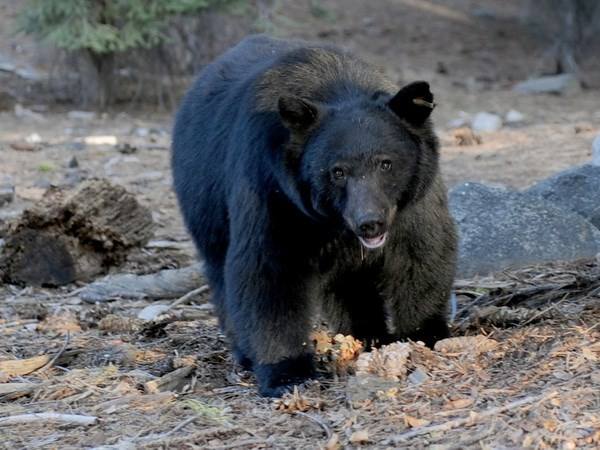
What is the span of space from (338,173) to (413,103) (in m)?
0.46

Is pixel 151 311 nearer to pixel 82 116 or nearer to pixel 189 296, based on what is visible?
pixel 189 296

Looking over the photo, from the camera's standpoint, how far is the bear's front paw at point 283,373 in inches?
213

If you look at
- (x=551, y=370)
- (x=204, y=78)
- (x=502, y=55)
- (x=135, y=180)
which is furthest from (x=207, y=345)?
(x=502, y=55)

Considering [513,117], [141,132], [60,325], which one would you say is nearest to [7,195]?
[60,325]

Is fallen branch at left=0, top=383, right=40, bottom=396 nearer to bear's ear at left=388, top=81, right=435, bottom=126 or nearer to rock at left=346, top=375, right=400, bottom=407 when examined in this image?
rock at left=346, top=375, right=400, bottom=407

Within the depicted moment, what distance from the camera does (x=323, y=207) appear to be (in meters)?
5.13

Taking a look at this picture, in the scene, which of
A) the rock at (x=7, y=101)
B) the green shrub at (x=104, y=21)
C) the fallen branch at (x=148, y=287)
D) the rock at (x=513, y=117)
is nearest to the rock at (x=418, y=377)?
the fallen branch at (x=148, y=287)

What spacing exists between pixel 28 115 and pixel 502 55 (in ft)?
27.3

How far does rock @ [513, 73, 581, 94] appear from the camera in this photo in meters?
16.6

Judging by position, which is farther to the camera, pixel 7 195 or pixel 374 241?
pixel 7 195

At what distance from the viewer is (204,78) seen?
673cm

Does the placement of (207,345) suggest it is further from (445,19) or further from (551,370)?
(445,19)

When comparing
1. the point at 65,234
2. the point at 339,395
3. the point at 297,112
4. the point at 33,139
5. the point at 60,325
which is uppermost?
the point at 297,112

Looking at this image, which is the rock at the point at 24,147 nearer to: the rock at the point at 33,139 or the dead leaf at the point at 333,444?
the rock at the point at 33,139
